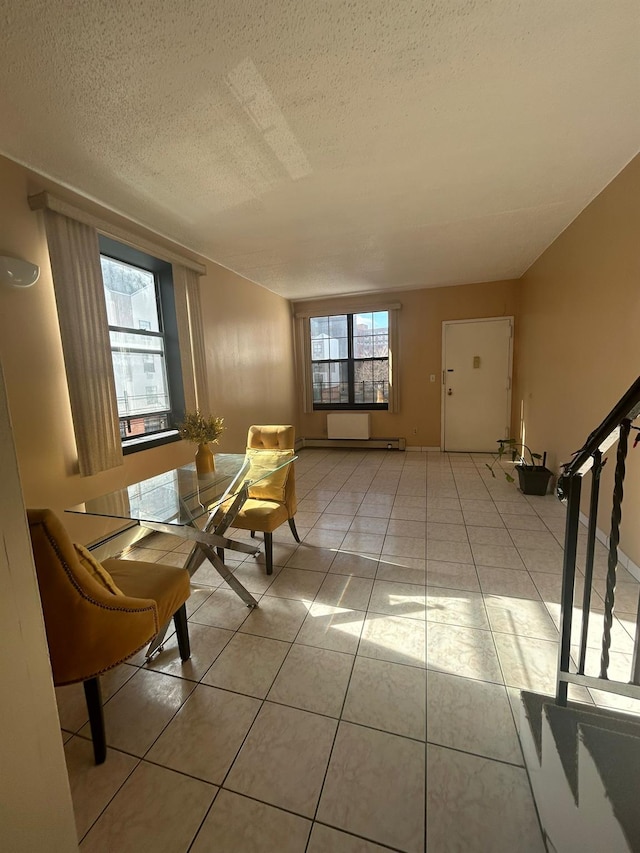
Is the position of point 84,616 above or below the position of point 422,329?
below

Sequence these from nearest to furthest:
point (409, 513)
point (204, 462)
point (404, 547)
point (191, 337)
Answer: point (204, 462), point (404, 547), point (409, 513), point (191, 337)

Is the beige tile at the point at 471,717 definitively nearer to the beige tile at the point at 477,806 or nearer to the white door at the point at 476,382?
the beige tile at the point at 477,806

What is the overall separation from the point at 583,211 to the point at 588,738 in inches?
142

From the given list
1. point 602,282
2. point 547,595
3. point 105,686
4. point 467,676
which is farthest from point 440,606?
point 602,282

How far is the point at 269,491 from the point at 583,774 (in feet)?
6.71

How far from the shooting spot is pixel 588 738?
1.19m

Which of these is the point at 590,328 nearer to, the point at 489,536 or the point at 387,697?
the point at 489,536

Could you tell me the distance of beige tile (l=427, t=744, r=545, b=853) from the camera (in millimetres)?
1028

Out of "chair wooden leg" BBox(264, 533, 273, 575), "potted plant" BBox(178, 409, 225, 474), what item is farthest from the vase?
"chair wooden leg" BBox(264, 533, 273, 575)

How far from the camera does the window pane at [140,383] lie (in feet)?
10.2

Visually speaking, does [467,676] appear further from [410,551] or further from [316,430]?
[316,430]

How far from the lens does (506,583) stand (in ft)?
7.39

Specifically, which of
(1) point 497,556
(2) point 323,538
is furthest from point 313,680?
(1) point 497,556

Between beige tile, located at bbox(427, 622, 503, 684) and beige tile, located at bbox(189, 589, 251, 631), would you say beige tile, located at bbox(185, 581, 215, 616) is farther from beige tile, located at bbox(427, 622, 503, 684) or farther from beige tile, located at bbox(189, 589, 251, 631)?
Result: beige tile, located at bbox(427, 622, 503, 684)
